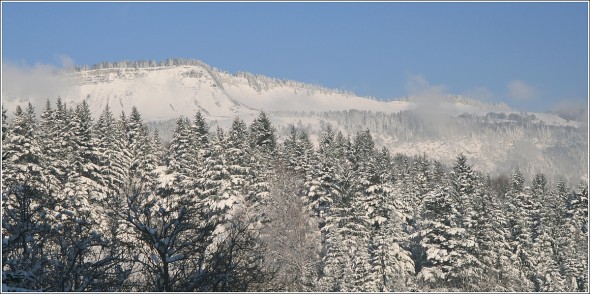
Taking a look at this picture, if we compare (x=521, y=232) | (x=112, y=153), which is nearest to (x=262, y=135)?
(x=112, y=153)

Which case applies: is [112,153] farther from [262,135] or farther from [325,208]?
[325,208]

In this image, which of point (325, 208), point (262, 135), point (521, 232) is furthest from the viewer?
point (262, 135)

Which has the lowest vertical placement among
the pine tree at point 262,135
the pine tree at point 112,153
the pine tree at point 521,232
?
the pine tree at point 521,232

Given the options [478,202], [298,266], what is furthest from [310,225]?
[478,202]

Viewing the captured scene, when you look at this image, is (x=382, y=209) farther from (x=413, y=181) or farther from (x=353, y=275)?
(x=413, y=181)

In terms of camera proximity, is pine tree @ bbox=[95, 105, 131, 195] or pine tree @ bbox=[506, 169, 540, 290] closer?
pine tree @ bbox=[95, 105, 131, 195]

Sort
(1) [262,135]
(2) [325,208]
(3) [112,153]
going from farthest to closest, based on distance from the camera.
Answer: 1. (1) [262,135]
2. (3) [112,153]
3. (2) [325,208]

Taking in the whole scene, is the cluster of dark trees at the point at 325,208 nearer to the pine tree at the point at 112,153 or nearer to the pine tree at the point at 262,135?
the pine tree at the point at 112,153


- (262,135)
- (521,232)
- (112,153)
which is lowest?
(521,232)

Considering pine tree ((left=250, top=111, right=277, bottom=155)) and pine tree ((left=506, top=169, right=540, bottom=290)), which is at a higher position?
pine tree ((left=250, top=111, right=277, bottom=155))

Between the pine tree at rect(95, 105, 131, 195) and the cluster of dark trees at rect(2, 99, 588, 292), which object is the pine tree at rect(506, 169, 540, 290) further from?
the pine tree at rect(95, 105, 131, 195)

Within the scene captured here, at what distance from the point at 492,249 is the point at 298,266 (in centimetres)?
1681

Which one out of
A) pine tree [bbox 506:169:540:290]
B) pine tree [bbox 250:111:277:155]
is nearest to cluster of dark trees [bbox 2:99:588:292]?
pine tree [bbox 506:169:540:290]

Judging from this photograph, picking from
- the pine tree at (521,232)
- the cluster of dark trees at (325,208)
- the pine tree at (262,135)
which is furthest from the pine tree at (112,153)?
the pine tree at (521,232)
